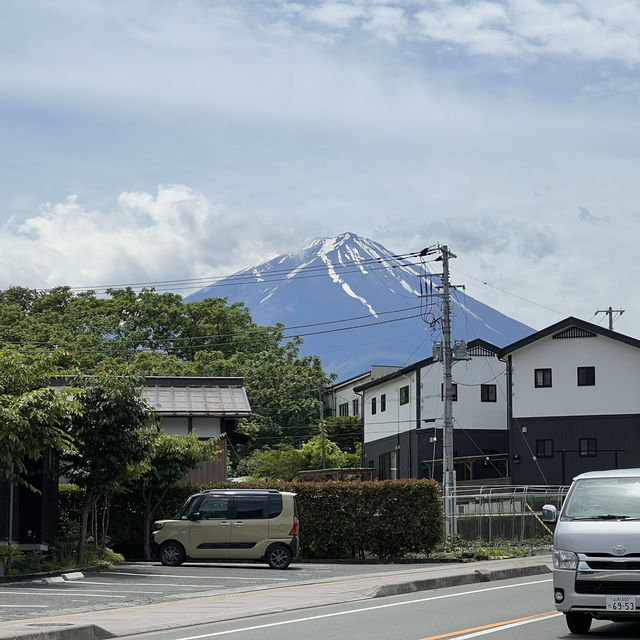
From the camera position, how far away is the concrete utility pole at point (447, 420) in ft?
104

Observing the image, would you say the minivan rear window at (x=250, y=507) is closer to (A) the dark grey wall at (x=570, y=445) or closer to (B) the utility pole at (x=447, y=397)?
(B) the utility pole at (x=447, y=397)

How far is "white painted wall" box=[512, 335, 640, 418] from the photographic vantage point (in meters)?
52.1

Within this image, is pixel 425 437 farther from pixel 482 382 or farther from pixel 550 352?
pixel 550 352

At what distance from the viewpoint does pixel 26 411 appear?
21.2 meters

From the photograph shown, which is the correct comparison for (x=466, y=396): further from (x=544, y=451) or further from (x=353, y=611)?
(x=353, y=611)

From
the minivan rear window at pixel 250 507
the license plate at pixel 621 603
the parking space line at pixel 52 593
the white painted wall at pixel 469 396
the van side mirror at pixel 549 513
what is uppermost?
the white painted wall at pixel 469 396

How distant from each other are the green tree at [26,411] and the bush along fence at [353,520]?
689 cm

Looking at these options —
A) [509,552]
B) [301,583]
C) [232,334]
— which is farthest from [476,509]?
[232,334]

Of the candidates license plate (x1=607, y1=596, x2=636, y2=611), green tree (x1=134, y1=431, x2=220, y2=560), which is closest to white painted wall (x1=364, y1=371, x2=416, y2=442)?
green tree (x1=134, y1=431, x2=220, y2=560)

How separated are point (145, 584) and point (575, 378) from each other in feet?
117

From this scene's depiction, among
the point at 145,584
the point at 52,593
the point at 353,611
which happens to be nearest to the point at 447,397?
the point at 145,584

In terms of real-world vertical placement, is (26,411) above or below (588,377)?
below

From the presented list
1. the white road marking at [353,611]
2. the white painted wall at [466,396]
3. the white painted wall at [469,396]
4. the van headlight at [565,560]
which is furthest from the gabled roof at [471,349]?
the van headlight at [565,560]

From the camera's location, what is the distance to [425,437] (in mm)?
56469
